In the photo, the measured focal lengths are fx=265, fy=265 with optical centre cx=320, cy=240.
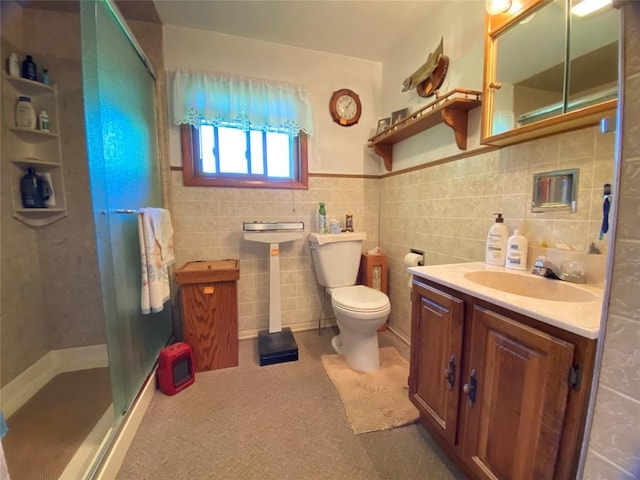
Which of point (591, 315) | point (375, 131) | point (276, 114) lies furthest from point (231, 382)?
point (375, 131)

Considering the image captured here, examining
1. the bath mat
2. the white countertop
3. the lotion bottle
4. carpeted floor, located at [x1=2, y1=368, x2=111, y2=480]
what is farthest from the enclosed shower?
the lotion bottle

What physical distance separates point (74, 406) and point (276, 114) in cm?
226

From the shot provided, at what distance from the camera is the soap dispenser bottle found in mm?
1294

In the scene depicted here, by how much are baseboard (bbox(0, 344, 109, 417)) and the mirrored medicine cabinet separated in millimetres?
2841

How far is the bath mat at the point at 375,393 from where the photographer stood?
53.9 inches

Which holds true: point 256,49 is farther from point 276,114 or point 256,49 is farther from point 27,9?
point 27,9

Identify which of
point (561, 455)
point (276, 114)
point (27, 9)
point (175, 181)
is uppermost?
point (27, 9)

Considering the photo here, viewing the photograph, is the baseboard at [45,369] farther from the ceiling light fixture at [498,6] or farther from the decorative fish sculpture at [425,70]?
the ceiling light fixture at [498,6]

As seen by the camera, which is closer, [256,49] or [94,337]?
[94,337]

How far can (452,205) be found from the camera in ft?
5.51

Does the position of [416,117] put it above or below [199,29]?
below

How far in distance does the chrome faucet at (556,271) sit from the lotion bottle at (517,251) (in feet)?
0.18

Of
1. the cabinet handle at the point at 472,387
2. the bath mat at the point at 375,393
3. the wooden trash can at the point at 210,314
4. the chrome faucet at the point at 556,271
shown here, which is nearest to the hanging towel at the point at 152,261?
the wooden trash can at the point at 210,314

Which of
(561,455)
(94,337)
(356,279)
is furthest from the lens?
(356,279)
